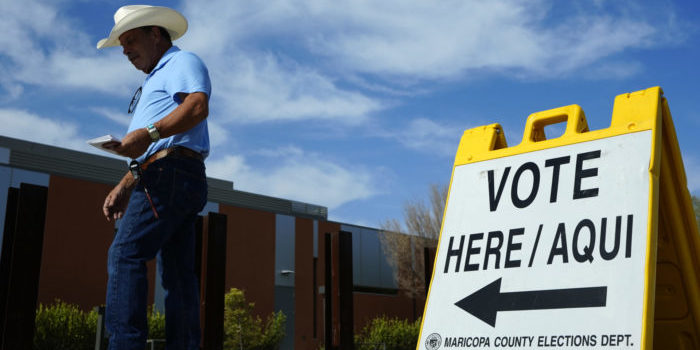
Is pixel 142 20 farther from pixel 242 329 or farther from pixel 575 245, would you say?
pixel 242 329

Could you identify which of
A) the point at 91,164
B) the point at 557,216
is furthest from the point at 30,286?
the point at 91,164

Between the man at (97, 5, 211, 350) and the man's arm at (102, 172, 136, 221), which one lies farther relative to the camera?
the man's arm at (102, 172, 136, 221)

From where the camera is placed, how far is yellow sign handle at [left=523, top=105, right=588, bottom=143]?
2879mm

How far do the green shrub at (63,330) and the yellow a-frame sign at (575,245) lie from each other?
18.8m

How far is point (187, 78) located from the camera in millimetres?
3066

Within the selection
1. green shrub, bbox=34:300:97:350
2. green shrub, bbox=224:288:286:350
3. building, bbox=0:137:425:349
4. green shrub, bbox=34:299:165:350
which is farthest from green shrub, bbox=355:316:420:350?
green shrub, bbox=34:300:97:350

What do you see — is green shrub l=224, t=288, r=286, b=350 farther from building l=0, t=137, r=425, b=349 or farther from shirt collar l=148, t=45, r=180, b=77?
shirt collar l=148, t=45, r=180, b=77

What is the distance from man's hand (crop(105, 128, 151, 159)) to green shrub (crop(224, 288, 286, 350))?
2396 centimetres

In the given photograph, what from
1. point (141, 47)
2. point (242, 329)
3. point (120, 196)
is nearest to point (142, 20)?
point (141, 47)

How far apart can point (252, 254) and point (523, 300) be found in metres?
29.0

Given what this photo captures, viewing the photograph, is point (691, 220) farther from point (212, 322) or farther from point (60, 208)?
point (60, 208)

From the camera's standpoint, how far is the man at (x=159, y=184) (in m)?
2.83

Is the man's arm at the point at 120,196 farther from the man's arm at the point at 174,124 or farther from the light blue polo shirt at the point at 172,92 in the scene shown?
the man's arm at the point at 174,124

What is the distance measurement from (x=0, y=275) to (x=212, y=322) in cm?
206
